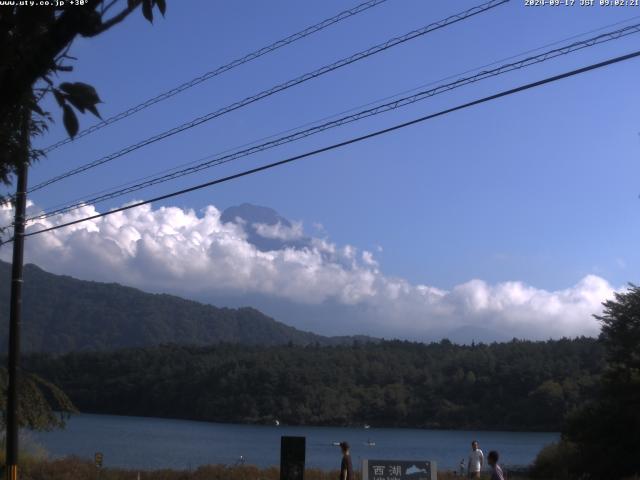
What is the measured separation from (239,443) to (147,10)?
64277mm

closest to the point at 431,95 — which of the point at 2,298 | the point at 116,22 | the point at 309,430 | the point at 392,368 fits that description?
the point at 116,22

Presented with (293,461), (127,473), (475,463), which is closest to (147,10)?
(293,461)

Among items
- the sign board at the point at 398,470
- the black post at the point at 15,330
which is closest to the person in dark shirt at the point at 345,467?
the sign board at the point at 398,470

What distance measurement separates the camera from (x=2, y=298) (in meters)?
147

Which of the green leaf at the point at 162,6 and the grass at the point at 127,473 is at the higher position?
the green leaf at the point at 162,6

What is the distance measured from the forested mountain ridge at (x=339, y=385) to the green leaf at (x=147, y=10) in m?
74.3

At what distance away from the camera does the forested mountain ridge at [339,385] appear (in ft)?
272

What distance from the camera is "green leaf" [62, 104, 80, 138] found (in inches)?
209

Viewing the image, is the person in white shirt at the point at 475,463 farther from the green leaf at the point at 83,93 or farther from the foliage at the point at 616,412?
the green leaf at the point at 83,93

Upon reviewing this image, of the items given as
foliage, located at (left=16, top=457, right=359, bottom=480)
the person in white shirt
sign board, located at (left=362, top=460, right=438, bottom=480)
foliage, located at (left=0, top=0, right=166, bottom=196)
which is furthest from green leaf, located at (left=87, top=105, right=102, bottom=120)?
foliage, located at (left=16, top=457, right=359, bottom=480)

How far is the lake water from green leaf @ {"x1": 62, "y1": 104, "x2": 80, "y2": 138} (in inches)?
1057

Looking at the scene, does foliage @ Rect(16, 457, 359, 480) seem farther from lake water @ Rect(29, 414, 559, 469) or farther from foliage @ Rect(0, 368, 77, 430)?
foliage @ Rect(0, 368, 77, 430)

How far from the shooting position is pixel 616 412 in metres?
33.3
